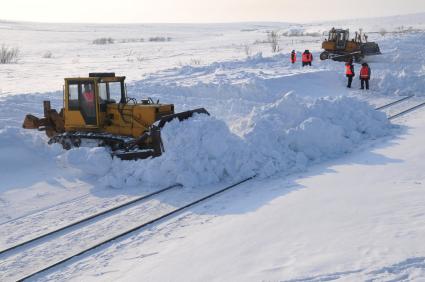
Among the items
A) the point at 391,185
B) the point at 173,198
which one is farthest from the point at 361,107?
the point at 173,198

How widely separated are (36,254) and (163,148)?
4.37 meters

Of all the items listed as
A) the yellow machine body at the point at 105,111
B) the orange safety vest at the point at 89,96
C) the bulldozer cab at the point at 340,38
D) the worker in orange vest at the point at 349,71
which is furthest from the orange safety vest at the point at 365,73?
the orange safety vest at the point at 89,96

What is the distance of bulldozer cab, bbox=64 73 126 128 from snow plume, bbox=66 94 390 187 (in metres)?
1.67

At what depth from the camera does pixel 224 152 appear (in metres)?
10.9

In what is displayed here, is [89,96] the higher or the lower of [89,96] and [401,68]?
the lower

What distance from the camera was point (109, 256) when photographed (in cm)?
728

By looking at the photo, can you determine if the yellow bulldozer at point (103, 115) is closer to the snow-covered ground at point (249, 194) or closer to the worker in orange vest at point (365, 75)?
the snow-covered ground at point (249, 194)

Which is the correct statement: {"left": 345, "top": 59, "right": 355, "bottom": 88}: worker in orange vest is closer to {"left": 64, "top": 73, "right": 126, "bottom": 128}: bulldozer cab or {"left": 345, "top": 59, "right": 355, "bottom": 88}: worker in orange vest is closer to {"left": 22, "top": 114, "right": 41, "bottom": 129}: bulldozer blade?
{"left": 64, "top": 73, "right": 126, "bottom": 128}: bulldozer cab

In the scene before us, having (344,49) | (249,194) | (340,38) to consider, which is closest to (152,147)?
(249,194)

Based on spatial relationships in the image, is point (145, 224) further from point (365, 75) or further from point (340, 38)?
point (340, 38)

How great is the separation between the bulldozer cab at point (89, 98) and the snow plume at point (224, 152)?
167 cm

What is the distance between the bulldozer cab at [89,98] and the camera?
41.0ft

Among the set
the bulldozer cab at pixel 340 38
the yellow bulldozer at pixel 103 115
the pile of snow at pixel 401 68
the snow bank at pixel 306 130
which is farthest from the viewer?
the bulldozer cab at pixel 340 38

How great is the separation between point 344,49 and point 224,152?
88.4 feet
